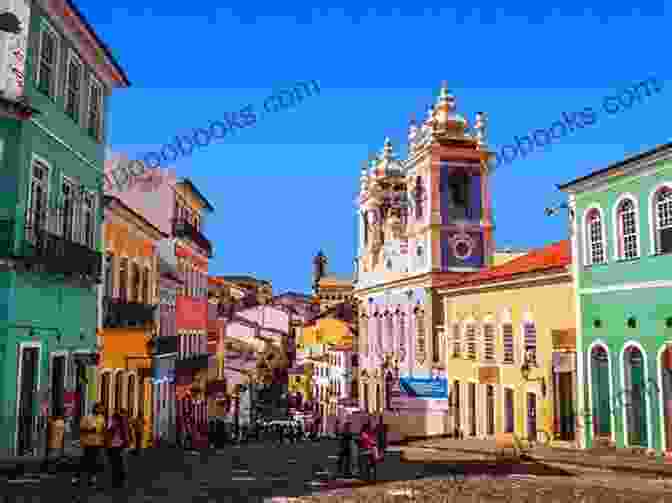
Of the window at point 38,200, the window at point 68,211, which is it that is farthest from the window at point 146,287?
the window at point 38,200

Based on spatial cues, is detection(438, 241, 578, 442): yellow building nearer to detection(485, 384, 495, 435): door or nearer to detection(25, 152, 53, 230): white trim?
→ detection(485, 384, 495, 435): door

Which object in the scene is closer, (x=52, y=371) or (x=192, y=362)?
(x=52, y=371)

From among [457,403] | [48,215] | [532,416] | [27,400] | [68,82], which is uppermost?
[68,82]

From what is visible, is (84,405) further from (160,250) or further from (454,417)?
(454,417)

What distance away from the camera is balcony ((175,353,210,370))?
107 ft

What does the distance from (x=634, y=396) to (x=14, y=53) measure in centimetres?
1641

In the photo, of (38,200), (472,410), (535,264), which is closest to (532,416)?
(535,264)

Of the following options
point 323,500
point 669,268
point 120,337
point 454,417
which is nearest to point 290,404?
point 454,417

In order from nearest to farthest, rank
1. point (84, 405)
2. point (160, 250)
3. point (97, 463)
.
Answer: point (97, 463) < point (84, 405) < point (160, 250)

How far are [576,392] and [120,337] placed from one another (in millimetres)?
13320

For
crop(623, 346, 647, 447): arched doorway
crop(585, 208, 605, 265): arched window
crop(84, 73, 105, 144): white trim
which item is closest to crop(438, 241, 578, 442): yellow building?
crop(585, 208, 605, 265): arched window

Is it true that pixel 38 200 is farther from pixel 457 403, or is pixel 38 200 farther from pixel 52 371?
pixel 457 403

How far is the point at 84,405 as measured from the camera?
20.1 metres

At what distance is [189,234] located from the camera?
35.2 meters
